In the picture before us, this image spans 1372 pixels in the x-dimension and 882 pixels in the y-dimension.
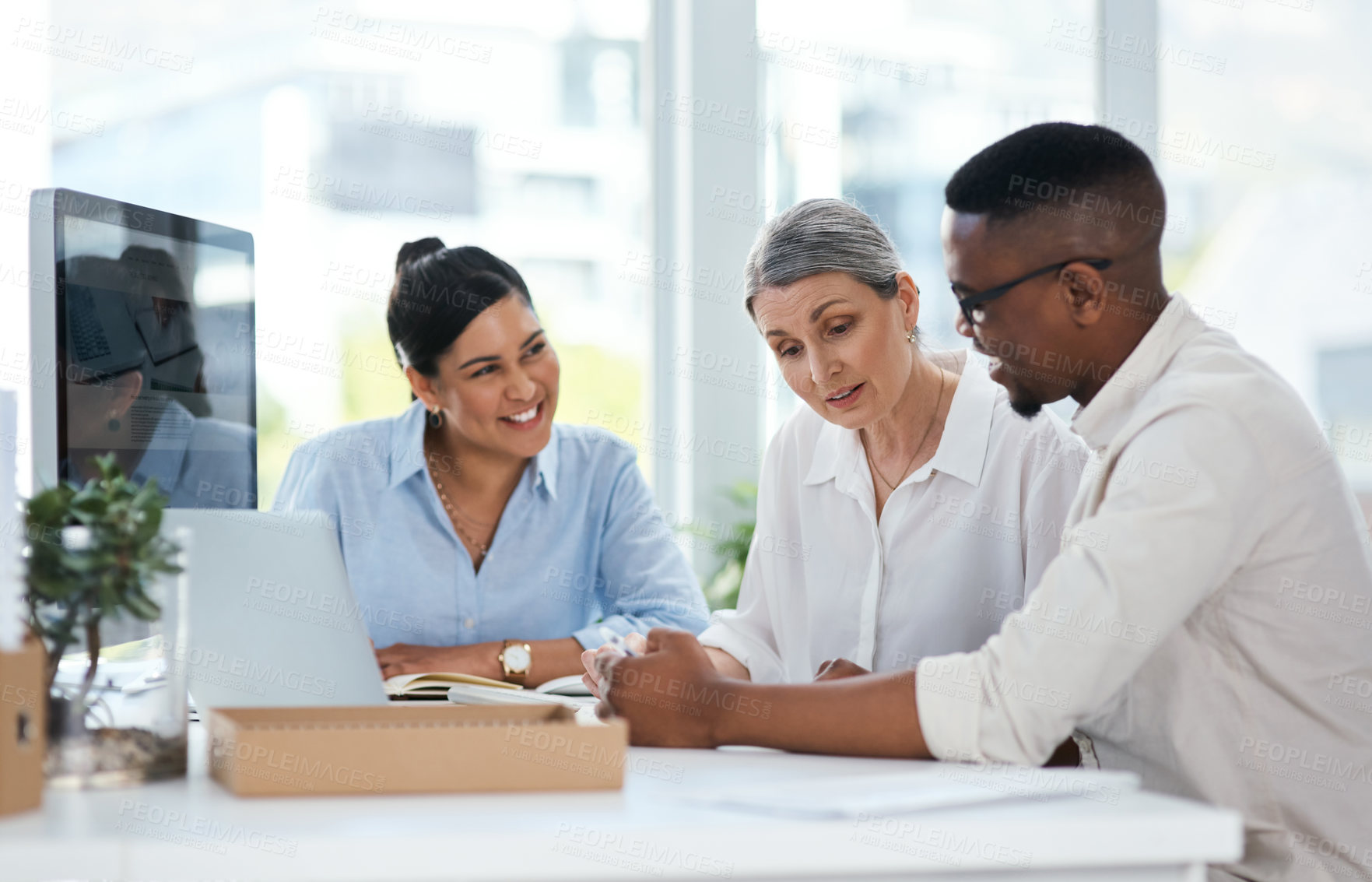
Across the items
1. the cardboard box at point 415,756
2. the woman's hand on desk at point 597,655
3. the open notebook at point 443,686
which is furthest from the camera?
the open notebook at point 443,686

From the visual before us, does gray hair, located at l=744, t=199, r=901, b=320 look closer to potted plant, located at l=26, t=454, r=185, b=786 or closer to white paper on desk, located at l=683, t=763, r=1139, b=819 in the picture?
white paper on desk, located at l=683, t=763, r=1139, b=819

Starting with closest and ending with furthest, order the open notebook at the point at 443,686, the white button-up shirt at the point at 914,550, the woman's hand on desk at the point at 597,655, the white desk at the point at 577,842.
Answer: the white desk at the point at 577,842
the woman's hand on desk at the point at 597,655
the open notebook at the point at 443,686
the white button-up shirt at the point at 914,550

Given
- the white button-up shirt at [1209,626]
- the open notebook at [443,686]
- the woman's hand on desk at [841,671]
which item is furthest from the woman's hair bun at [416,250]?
the white button-up shirt at [1209,626]

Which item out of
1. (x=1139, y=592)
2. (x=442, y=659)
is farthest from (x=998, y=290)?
(x=442, y=659)

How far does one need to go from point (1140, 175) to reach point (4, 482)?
4.30ft

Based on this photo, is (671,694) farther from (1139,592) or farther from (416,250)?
(416,250)

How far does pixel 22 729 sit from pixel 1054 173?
1271 mm

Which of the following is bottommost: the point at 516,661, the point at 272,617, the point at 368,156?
the point at 516,661

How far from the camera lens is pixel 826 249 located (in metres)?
1.98

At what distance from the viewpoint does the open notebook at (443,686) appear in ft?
5.59

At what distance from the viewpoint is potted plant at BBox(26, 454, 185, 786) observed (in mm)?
995

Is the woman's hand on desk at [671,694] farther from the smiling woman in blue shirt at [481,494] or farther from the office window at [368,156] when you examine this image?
the office window at [368,156]

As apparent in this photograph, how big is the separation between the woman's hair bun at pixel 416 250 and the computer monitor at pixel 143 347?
3.03ft

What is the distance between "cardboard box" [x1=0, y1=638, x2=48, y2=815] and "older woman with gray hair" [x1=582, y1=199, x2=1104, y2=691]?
119 centimetres
